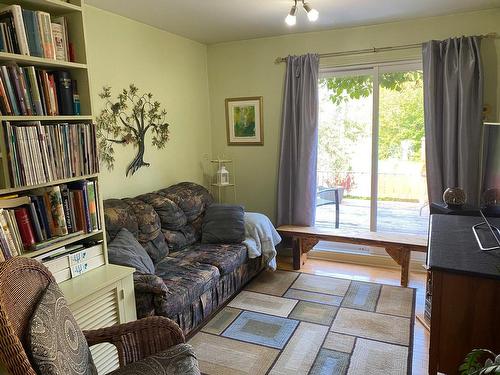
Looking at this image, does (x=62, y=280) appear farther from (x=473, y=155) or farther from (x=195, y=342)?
(x=473, y=155)

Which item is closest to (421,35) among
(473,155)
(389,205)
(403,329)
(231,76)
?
(473,155)

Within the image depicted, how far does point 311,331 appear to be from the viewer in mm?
2779

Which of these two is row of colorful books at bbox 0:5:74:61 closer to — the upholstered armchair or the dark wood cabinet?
the upholstered armchair

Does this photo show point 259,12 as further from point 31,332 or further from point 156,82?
point 31,332

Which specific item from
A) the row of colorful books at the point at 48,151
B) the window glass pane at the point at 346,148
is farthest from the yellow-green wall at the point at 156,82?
the window glass pane at the point at 346,148

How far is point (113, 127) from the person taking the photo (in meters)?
3.26

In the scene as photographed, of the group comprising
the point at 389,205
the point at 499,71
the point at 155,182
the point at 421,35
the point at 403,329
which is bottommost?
the point at 403,329

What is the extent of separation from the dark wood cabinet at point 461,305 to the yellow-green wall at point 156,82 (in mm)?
2592

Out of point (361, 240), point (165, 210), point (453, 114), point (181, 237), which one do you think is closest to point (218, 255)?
point (181, 237)

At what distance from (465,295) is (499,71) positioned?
8.24 feet

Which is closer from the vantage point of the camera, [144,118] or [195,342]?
[195,342]

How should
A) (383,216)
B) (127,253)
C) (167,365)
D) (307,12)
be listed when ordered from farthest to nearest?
(383,216), (307,12), (127,253), (167,365)

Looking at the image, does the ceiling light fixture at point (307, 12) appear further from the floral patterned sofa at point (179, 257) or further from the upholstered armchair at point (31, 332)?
the upholstered armchair at point (31, 332)

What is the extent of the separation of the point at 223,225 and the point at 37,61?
85.3 inches
